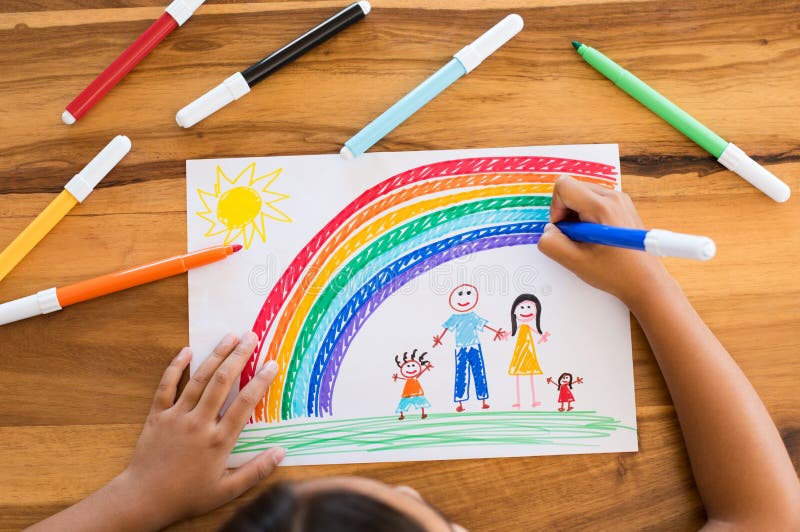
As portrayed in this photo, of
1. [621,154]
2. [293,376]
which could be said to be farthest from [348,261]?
→ [621,154]

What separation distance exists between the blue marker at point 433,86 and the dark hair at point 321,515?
1.09 feet

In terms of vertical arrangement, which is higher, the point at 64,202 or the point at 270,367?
the point at 64,202

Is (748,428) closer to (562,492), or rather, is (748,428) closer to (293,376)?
(562,492)

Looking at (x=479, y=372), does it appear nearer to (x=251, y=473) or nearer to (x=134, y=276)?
(x=251, y=473)

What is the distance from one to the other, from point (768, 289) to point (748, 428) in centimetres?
15

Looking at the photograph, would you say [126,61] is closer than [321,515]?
No

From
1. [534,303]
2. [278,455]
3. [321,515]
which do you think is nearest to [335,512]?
[321,515]

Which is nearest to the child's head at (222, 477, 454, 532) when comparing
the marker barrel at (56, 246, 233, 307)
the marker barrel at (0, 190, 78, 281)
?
the marker barrel at (56, 246, 233, 307)

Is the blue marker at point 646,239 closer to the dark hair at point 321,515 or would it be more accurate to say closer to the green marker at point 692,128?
the green marker at point 692,128

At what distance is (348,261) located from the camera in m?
0.68

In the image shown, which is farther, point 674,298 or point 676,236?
point 674,298

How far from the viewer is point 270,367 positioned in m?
0.67

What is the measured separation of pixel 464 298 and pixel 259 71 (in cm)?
30

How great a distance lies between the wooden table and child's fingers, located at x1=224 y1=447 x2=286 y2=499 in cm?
11
